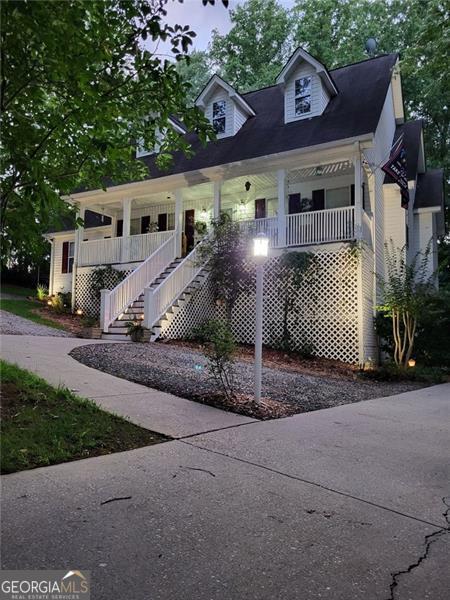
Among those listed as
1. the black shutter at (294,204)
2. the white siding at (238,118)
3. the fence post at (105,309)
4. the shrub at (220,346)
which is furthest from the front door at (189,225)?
the shrub at (220,346)

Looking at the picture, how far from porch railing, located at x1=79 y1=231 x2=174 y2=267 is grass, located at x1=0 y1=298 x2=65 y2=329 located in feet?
8.32

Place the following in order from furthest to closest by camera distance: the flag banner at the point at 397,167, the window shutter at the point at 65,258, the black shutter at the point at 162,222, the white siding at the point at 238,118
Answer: the window shutter at the point at 65,258
the black shutter at the point at 162,222
the white siding at the point at 238,118
the flag banner at the point at 397,167

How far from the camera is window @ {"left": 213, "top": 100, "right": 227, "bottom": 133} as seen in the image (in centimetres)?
1639

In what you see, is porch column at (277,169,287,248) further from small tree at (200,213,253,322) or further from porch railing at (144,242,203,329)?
porch railing at (144,242,203,329)

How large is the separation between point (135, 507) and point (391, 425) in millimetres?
3802

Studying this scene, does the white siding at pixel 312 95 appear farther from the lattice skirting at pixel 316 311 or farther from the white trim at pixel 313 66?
the lattice skirting at pixel 316 311

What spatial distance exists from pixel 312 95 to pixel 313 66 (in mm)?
918

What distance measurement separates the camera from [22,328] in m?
11.9

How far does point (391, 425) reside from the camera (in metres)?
5.61

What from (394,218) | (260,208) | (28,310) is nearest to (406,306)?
(394,218)

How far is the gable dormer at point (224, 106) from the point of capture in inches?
634

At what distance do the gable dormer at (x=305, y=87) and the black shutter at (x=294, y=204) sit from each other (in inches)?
96.6

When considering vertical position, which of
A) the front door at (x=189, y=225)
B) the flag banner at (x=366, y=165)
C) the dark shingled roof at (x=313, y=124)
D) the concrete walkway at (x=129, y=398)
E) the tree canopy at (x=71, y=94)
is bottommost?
the concrete walkway at (x=129, y=398)

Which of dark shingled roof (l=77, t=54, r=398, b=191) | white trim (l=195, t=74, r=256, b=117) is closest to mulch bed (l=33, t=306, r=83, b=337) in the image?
dark shingled roof (l=77, t=54, r=398, b=191)
